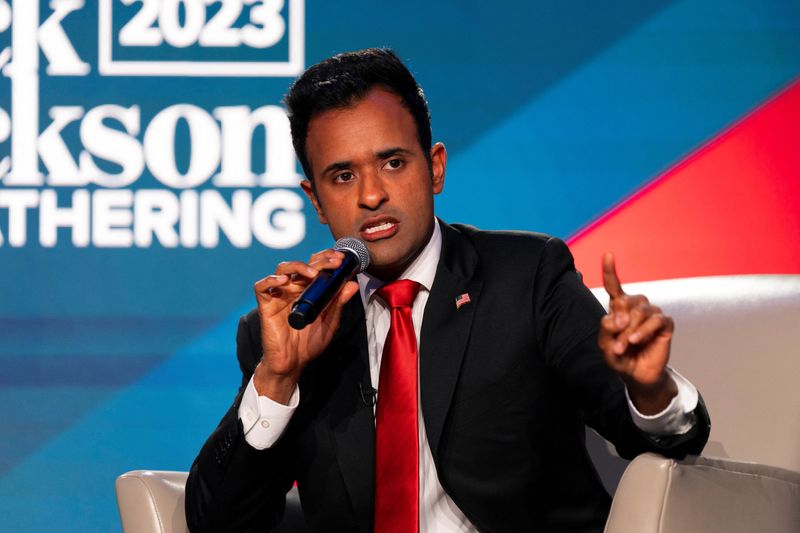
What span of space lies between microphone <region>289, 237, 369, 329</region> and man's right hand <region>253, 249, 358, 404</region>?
7 centimetres

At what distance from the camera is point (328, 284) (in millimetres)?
1465

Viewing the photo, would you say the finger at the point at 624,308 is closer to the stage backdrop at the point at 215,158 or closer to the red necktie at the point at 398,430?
the red necktie at the point at 398,430

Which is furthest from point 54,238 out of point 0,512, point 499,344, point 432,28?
point 499,344

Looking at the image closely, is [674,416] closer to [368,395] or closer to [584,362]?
[584,362]

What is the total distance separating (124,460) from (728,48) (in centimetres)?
203

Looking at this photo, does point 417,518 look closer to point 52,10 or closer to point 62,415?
point 62,415

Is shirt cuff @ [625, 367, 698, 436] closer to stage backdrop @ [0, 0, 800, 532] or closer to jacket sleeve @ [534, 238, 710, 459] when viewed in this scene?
jacket sleeve @ [534, 238, 710, 459]

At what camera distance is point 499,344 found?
1740 millimetres

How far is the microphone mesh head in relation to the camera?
1.62 m

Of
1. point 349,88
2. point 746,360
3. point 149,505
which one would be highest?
point 349,88

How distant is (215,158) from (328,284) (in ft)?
5.02

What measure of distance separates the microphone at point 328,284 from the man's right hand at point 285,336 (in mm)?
70

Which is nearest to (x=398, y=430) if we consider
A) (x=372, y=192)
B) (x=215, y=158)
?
(x=372, y=192)

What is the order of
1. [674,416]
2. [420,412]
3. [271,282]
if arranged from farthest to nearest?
[420,412], [271,282], [674,416]
